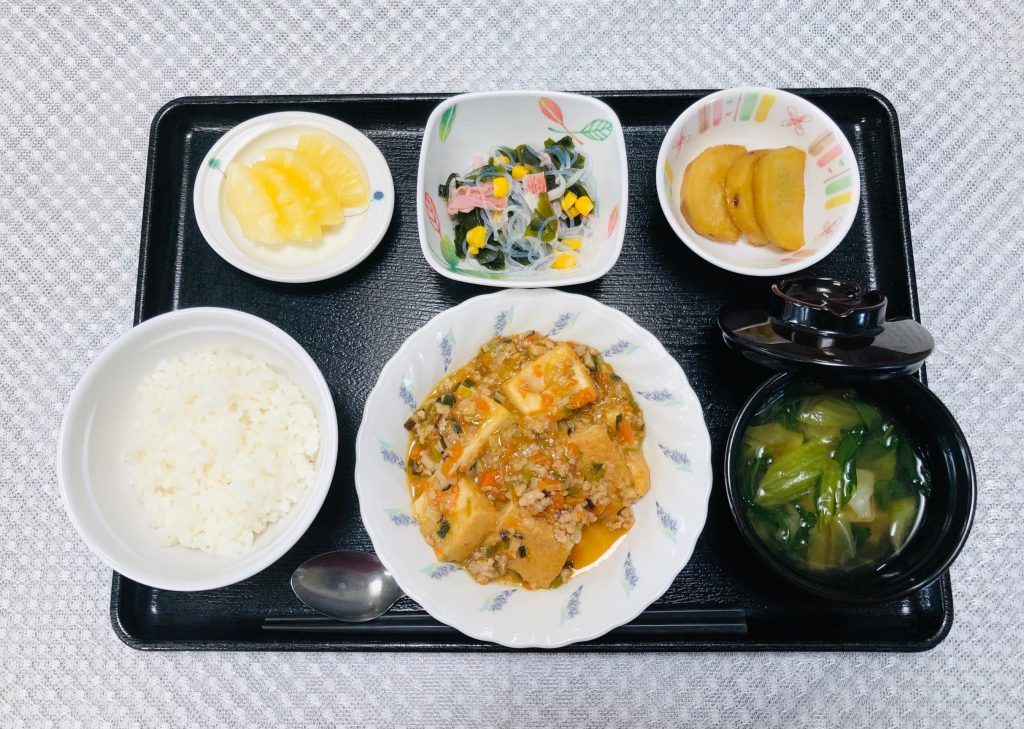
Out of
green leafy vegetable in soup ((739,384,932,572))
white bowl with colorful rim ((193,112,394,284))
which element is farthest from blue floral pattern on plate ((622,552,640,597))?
white bowl with colorful rim ((193,112,394,284))

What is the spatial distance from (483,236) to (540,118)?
484 millimetres

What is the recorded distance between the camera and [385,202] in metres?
2.35

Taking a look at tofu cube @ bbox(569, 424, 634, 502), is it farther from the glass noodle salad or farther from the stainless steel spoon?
the stainless steel spoon

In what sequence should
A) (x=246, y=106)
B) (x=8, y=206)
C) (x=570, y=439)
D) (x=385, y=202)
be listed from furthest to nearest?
(x=8, y=206) < (x=246, y=106) < (x=385, y=202) < (x=570, y=439)

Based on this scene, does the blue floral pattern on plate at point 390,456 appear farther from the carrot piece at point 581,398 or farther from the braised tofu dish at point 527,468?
the carrot piece at point 581,398

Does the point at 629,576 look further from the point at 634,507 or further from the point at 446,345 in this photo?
the point at 446,345

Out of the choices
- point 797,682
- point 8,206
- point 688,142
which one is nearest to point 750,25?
point 688,142

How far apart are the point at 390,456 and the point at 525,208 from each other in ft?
3.31

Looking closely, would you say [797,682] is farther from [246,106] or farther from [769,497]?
[246,106]

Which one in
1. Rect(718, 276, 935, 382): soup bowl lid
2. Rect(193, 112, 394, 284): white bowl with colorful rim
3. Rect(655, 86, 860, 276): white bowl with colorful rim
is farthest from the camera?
Rect(193, 112, 394, 284): white bowl with colorful rim

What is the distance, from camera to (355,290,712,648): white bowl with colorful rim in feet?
6.56

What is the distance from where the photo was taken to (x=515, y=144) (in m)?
2.45

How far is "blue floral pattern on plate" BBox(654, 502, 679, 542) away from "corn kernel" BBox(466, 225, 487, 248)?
3.59 feet

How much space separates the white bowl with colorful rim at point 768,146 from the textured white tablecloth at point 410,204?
0.44 m
